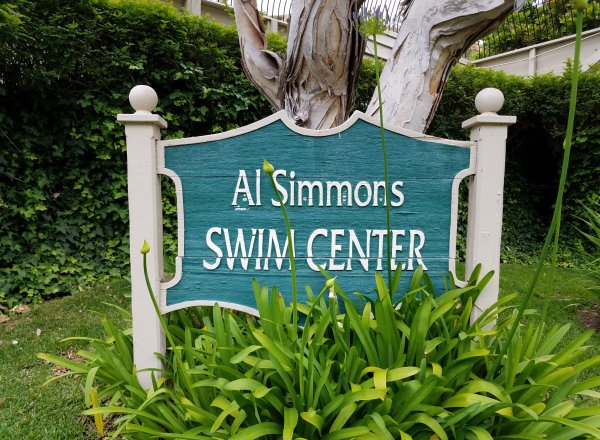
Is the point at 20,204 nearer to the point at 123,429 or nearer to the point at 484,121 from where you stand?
the point at 123,429

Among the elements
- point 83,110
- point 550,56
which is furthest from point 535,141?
point 83,110

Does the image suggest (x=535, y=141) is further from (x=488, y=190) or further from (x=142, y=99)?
(x=142, y=99)

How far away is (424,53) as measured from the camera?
6.71 feet

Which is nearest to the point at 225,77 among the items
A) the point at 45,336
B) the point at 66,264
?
the point at 66,264

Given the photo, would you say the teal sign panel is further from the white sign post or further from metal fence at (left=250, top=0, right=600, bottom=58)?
metal fence at (left=250, top=0, right=600, bottom=58)

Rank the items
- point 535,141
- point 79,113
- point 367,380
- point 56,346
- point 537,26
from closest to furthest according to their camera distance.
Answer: point 367,380 < point 56,346 < point 79,113 < point 535,141 < point 537,26

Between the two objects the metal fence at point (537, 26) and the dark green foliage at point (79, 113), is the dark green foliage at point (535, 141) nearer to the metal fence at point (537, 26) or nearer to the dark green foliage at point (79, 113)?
the metal fence at point (537, 26)

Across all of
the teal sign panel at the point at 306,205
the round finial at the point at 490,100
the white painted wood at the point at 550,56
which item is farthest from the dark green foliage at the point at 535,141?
the teal sign panel at the point at 306,205

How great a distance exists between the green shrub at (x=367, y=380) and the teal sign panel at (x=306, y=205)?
0.44ft

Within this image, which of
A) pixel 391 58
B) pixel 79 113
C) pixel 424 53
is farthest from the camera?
pixel 79 113

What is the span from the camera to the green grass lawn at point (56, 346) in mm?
1790

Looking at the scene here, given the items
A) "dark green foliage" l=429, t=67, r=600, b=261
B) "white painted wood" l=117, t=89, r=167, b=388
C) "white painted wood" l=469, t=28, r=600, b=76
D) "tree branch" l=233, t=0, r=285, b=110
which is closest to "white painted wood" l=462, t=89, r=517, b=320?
"tree branch" l=233, t=0, r=285, b=110

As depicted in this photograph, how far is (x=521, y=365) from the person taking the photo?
1.50m

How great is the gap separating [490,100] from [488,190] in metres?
0.36
